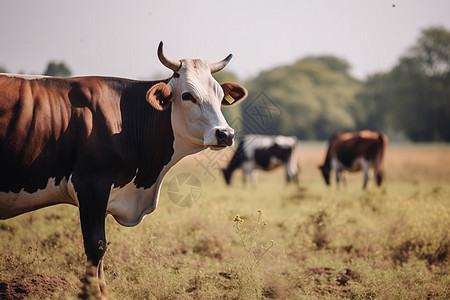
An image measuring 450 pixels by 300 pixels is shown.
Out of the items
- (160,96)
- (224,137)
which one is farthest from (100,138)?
(224,137)

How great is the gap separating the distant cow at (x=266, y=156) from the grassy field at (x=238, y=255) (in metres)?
8.74

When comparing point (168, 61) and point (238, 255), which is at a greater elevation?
point (168, 61)

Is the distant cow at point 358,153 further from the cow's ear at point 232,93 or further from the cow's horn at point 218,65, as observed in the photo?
the cow's horn at point 218,65

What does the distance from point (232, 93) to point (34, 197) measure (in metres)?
2.33

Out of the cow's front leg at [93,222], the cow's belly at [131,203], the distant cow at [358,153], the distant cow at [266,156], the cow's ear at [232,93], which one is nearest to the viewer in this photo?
the cow's front leg at [93,222]

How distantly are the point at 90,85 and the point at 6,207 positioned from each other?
4.36 ft

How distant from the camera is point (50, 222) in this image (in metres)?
7.75

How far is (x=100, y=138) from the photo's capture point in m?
4.27

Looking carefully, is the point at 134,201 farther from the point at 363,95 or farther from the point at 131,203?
the point at 363,95

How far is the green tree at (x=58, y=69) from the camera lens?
791 centimetres

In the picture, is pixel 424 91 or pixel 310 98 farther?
pixel 310 98

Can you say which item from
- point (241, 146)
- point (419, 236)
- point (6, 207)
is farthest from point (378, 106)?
point (6, 207)

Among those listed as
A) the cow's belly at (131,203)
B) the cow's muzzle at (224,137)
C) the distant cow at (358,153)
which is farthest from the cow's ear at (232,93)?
the distant cow at (358,153)

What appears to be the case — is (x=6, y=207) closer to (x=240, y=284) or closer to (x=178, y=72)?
(x=178, y=72)
